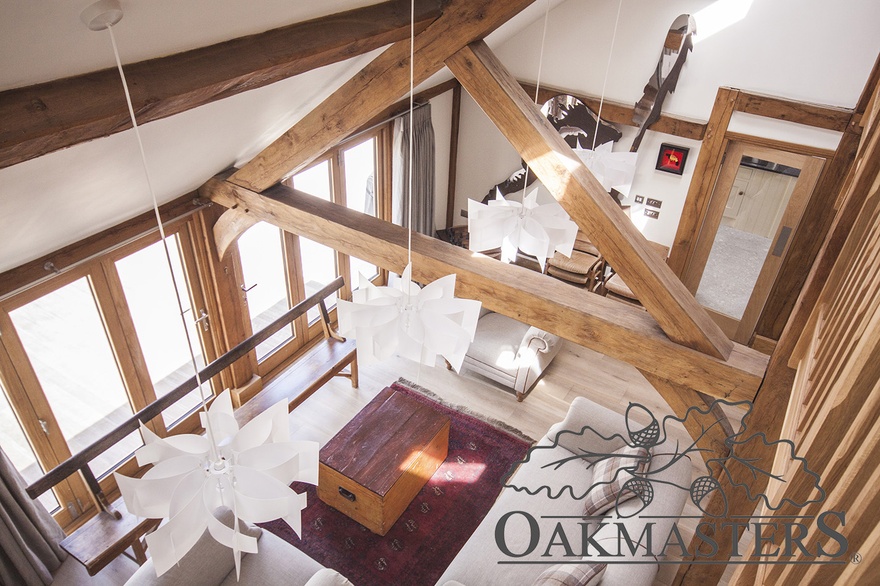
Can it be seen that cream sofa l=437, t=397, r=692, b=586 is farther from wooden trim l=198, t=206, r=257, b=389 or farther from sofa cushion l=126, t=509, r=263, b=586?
wooden trim l=198, t=206, r=257, b=389

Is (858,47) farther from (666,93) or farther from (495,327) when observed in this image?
(495,327)

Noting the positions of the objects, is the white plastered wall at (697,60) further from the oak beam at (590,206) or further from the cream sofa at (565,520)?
the oak beam at (590,206)

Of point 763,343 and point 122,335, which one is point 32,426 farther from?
point 763,343

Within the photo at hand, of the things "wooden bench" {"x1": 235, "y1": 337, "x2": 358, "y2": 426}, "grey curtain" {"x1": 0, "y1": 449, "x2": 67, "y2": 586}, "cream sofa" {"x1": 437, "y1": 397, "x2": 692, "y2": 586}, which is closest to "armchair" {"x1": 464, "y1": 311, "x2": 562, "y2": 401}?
"cream sofa" {"x1": 437, "y1": 397, "x2": 692, "y2": 586}

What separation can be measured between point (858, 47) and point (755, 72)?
0.72 metres

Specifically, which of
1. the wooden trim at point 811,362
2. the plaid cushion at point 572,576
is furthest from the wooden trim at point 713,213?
the plaid cushion at point 572,576

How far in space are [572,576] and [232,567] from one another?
80.7 inches

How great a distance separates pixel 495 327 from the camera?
5.70 meters

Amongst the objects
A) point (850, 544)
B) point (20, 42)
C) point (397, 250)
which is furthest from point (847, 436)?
point (397, 250)

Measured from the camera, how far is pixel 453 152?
23.3ft

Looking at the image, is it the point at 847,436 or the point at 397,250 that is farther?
the point at 397,250

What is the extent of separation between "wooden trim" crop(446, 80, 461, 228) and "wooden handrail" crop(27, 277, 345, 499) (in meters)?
2.63

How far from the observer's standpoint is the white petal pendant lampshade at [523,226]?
3.21 meters

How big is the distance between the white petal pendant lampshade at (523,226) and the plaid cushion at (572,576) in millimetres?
1677
